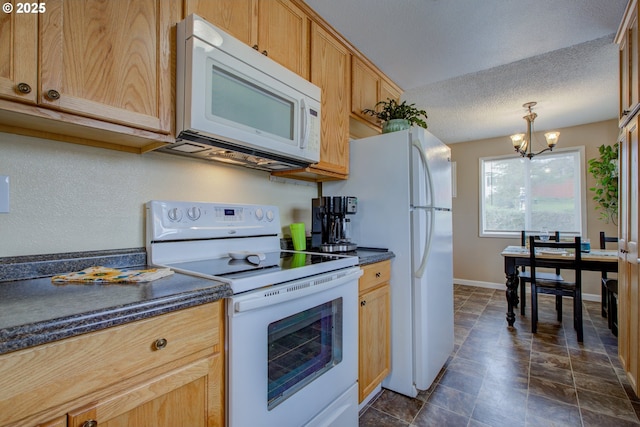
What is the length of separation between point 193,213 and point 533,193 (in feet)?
16.2

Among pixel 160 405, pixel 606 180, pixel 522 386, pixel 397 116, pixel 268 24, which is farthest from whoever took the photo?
pixel 606 180

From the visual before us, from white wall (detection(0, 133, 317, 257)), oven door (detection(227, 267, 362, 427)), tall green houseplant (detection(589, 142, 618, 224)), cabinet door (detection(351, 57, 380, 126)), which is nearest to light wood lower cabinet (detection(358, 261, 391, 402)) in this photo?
oven door (detection(227, 267, 362, 427))

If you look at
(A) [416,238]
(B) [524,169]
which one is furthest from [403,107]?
(B) [524,169]

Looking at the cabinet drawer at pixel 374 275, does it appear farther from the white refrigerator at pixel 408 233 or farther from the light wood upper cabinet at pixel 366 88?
the light wood upper cabinet at pixel 366 88

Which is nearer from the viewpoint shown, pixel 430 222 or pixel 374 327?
pixel 374 327

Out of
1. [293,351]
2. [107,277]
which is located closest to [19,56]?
[107,277]

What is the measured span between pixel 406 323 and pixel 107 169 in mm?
1780

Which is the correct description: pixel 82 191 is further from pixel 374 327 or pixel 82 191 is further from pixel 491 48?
pixel 491 48

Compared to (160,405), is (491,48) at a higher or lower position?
higher

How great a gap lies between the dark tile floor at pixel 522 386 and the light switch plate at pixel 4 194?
6.02ft

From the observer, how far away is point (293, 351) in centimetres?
116

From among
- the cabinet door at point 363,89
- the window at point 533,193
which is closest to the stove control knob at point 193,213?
the cabinet door at point 363,89

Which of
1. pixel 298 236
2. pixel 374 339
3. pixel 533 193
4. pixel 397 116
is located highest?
pixel 397 116

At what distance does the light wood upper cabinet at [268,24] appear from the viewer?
1265 millimetres
